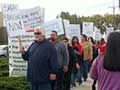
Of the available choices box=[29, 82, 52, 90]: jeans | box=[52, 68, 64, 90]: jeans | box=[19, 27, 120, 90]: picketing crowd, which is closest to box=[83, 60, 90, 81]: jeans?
box=[19, 27, 120, 90]: picketing crowd

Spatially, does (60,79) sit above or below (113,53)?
below

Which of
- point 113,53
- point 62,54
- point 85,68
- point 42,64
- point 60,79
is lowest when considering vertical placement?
point 85,68

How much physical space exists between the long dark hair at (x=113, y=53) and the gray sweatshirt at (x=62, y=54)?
7137 millimetres

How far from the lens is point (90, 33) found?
2594 centimetres

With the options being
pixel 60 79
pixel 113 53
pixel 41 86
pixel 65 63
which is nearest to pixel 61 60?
pixel 65 63

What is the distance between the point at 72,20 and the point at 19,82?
80652mm

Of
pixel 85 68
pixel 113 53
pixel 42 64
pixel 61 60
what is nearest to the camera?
pixel 113 53

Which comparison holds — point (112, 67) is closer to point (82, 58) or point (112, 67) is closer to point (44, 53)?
point (44, 53)

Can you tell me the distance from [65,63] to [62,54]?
0.24 m

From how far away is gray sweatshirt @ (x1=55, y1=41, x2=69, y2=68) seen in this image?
12352 millimetres

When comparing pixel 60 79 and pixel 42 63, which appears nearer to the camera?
pixel 42 63

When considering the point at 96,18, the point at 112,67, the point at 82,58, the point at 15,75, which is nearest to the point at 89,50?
the point at 82,58

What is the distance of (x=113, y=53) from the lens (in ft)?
16.9

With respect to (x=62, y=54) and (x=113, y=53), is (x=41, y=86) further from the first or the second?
(x=113, y=53)
